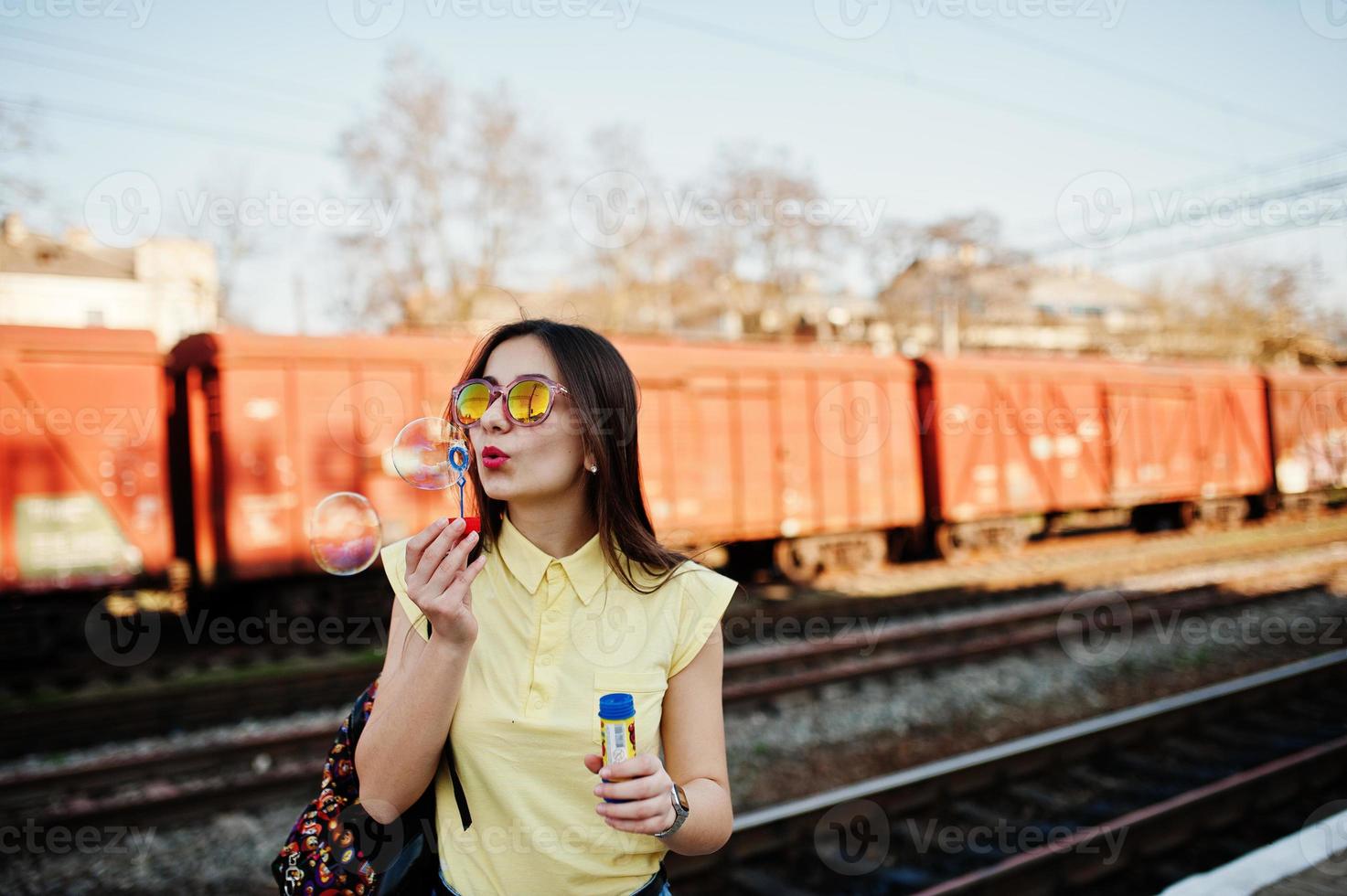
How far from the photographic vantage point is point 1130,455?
1536 centimetres

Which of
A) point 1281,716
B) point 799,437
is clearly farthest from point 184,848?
point 799,437

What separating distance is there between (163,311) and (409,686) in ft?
123

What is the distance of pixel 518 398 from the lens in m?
1.70

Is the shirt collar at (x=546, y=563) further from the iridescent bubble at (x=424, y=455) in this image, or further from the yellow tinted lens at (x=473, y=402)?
the iridescent bubble at (x=424, y=455)

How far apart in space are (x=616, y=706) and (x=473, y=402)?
0.69 meters

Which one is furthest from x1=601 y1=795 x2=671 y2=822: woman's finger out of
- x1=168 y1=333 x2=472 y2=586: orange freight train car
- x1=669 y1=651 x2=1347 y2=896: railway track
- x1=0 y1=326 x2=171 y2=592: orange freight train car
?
x1=0 y1=326 x2=171 y2=592: orange freight train car

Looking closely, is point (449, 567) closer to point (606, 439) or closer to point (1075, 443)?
point (606, 439)

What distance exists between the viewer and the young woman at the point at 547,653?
1.54m

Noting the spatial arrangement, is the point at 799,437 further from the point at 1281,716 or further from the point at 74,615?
the point at 74,615

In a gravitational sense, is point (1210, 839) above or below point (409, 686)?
below

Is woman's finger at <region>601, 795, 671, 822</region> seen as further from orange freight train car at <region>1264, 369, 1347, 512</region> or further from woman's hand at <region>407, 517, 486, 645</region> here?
orange freight train car at <region>1264, 369, 1347, 512</region>

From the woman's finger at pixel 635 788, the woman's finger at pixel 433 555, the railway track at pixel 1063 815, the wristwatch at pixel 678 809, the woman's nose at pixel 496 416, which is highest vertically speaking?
the woman's nose at pixel 496 416

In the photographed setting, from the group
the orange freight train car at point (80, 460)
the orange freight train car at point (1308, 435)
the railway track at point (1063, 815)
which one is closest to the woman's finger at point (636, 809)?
the railway track at point (1063, 815)

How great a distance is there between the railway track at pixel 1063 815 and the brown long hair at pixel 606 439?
2.97 metres
